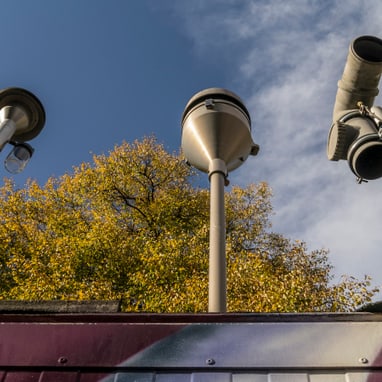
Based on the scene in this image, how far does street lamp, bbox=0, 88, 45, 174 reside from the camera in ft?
17.0

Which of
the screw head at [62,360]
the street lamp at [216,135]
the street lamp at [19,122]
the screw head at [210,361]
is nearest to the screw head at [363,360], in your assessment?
the screw head at [210,361]

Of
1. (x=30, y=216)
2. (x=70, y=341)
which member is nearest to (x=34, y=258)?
(x=30, y=216)

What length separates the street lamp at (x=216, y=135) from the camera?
477 centimetres

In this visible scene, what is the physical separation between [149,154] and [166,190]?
282cm

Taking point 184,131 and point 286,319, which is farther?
point 184,131

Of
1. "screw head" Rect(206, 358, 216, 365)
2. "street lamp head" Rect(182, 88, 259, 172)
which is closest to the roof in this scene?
"screw head" Rect(206, 358, 216, 365)

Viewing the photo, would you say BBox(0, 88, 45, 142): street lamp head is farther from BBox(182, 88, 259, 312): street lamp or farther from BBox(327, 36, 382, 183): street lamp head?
BBox(327, 36, 382, 183): street lamp head

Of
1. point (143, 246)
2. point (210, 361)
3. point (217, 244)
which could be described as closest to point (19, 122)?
point (217, 244)

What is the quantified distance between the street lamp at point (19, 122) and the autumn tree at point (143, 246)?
8.71 m

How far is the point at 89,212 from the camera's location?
21297mm

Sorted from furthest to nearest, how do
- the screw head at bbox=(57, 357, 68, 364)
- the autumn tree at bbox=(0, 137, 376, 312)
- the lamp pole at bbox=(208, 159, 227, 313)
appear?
the autumn tree at bbox=(0, 137, 376, 312), the lamp pole at bbox=(208, 159, 227, 313), the screw head at bbox=(57, 357, 68, 364)

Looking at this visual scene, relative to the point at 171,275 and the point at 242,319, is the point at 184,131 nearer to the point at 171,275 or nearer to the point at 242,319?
the point at 242,319

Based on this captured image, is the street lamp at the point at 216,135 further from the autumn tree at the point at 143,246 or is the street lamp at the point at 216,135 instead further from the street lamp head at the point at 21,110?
the autumn tree at the point at 143,246

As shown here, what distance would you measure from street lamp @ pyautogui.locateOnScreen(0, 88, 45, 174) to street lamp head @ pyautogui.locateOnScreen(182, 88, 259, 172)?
2.04 m
